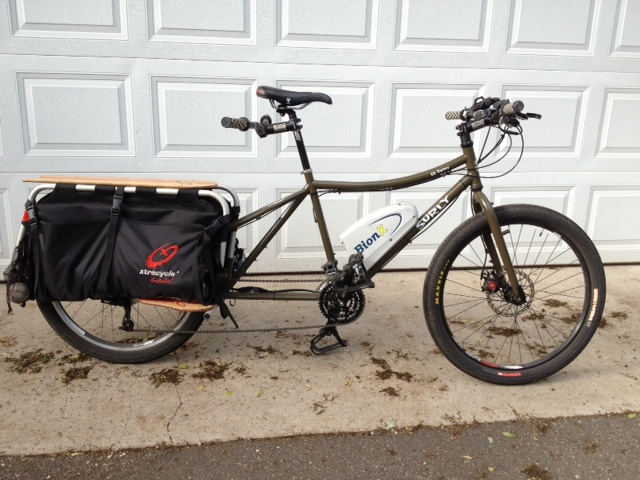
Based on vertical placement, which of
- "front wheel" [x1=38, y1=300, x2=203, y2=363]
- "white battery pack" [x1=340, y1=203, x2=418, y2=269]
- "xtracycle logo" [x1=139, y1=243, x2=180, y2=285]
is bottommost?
"front wheel" [x1=38, y1=300, x2=203, y2=363]

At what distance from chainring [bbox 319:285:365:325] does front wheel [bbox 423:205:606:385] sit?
32cm

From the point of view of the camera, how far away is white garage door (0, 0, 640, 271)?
3.30 meters

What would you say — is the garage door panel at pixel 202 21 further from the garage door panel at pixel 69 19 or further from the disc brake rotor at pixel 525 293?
the disc brake rotor at pixel 525 293

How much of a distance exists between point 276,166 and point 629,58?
2585 millimetres

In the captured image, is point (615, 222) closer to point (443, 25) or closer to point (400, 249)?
point (443, 25)

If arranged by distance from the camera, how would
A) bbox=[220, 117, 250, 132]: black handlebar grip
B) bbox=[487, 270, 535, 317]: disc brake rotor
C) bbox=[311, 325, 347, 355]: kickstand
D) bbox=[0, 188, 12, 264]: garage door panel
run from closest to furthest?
bbox=[220, 117, 250, 132]: black handlebar grip, bbox=[487, 270, 535, 317]: disc brake rotor, bbox=[311, 325, 347, 355]: kickstand, bbox=[0, 188, 12, 264]: garage door panel

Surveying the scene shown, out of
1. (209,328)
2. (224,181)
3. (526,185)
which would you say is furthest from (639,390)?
(224,181)

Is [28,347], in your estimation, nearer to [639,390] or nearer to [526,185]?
[639,390]

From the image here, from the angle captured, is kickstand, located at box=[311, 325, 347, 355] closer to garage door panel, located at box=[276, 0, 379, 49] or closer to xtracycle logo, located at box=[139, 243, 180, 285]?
xtracycle logo, located at box=[139, 243, 180, 285]

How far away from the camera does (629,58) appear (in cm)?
373

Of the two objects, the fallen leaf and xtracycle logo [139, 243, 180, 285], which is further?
xtracycle logo [139, 243, 180, 285]

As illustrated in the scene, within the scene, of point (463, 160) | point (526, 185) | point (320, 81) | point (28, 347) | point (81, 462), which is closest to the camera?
point (81, 462)

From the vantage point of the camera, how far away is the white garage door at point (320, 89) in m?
3.30

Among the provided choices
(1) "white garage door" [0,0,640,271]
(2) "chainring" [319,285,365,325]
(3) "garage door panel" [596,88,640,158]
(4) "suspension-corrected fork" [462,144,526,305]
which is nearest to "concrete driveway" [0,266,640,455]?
(2) "chainring" [319,285,365,325]
